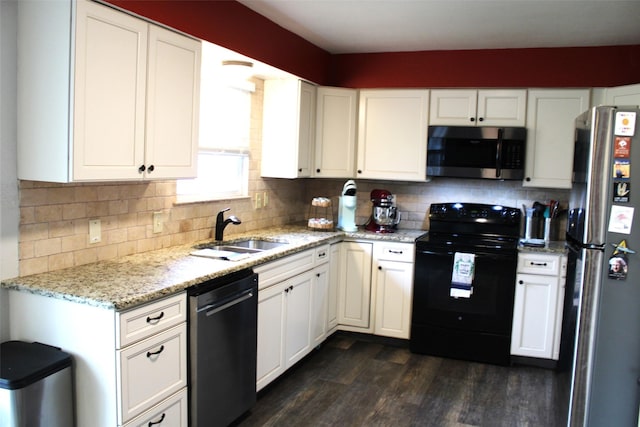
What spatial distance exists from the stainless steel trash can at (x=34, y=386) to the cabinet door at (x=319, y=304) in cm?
196

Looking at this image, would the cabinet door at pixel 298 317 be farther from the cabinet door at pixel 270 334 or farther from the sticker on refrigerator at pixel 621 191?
the sticker on refrigerator at pixel 621 191

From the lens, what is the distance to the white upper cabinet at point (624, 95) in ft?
12.1

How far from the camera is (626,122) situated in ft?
8.00

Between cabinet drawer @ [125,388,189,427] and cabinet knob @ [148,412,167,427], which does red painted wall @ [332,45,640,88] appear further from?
cabinet knob @ [148,412,167,427]

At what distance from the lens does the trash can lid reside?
1848mm

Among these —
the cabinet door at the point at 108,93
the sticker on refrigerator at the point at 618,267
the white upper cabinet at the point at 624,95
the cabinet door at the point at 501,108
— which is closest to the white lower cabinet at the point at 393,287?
the cabinet door at the point at 501,108

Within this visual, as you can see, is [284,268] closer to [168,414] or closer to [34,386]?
[168,414]

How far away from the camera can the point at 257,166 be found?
4.14 meters

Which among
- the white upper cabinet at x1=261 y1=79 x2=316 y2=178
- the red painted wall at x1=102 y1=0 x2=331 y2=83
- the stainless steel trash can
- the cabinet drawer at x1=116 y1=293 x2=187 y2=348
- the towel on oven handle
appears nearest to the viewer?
the stainless steel trash can

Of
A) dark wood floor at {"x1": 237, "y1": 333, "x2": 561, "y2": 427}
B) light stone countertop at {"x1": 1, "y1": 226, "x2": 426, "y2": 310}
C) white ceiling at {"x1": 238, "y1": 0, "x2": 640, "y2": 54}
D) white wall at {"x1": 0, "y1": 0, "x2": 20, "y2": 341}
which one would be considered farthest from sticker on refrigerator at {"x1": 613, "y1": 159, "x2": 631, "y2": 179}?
white wall at {"x1": 0, "y1": 0, "x2": 20, "y2": 341}

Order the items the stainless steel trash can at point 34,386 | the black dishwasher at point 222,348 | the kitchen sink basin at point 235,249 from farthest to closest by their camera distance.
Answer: the kitchen sink basin at point 235,249, the black dishwasher at point 222,348, the stainless steel trash can at point 34,386

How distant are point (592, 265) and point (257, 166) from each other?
2.49 metres

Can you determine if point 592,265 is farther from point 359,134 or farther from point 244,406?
point 359,134

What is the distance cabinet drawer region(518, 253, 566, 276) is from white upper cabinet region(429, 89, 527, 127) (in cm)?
104
